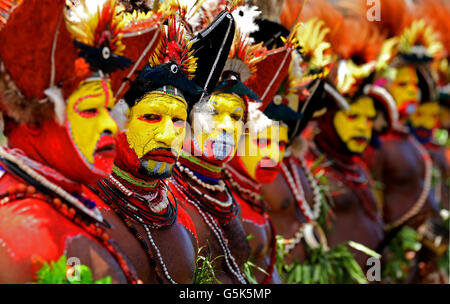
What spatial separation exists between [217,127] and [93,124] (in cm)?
115

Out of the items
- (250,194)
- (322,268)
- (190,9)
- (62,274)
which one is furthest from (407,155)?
(62,274)

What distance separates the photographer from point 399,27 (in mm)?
7973

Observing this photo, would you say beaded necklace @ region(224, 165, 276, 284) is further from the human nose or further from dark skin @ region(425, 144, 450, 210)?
dark skin @ region(425, 144, 450, 210)

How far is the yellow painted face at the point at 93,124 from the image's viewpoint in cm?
268

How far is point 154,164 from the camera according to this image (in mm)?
3238

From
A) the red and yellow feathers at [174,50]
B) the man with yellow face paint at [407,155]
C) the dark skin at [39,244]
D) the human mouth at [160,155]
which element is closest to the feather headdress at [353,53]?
the man with yellow face paint at [407,155]

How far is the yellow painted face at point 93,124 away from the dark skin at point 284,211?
2.62 metres

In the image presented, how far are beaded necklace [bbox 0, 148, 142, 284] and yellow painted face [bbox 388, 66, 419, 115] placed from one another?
19.6 ft

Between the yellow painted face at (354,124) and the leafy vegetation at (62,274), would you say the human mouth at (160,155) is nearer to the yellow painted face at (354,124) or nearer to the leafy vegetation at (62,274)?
the leafy vegetation at (62,274)
